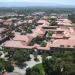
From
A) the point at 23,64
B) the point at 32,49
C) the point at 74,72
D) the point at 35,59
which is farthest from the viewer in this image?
the point at 32,49

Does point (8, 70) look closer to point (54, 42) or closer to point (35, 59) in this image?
point (35, 59)

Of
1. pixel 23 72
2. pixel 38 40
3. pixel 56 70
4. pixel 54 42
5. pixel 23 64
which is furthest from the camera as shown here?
pixel 38 40

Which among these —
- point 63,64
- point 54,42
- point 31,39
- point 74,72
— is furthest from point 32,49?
point 74,72

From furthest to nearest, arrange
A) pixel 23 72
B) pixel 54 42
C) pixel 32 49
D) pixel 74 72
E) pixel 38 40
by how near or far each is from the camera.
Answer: pixel 38 40
pixel 54 42
pixel 32 49
pixel 23 72
pixel 74 72

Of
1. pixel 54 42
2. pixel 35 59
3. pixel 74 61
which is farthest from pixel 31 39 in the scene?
pixel 74 61

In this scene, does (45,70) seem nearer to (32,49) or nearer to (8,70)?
(8,70)

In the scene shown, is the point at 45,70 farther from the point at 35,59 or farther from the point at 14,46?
the point at 14,46

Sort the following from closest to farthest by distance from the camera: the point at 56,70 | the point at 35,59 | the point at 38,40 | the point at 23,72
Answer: the point at 56,70 < the point at 23,72 < the point at 35,59 < the point at 38,40

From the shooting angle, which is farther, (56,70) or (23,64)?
(23,64)

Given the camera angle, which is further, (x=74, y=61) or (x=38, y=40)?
(x=38, y=40)
